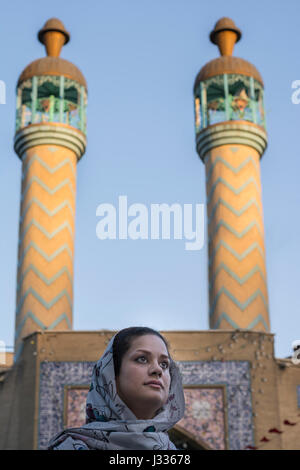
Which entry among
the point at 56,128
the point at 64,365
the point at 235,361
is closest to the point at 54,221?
the point at 56,128

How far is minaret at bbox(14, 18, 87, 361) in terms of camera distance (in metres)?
16.0

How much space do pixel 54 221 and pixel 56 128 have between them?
6.63 feet

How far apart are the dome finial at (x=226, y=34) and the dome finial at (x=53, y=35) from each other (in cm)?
348

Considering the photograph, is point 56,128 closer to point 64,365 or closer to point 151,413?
point 64,365

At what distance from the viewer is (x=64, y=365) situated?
1402 cm

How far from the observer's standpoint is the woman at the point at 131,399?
1.97m

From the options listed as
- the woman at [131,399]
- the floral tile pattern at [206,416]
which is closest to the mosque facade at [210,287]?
the floral tile pattern at [206,416]

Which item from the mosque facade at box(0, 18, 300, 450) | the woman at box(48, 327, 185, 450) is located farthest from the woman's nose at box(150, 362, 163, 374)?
the mosque facade at box(0, 18, 300, 450)

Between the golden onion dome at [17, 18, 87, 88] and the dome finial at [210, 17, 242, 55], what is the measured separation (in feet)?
10.7

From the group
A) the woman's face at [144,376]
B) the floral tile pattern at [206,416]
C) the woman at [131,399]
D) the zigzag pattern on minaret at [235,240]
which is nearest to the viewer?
the woman at [131,399]

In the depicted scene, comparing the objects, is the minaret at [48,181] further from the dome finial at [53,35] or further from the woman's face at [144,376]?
the woman's face at [144,376]

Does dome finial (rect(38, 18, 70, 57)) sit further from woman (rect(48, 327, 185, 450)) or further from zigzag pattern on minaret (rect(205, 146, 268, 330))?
woman (rect(48, 327, 185, 450))

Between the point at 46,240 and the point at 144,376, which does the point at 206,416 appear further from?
the point at 144,376
